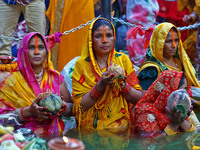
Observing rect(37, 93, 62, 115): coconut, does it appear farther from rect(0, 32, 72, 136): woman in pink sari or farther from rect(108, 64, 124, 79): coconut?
rect(108, 64, 124, 79): coconut

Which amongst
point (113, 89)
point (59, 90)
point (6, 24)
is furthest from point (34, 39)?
point (6, 24)

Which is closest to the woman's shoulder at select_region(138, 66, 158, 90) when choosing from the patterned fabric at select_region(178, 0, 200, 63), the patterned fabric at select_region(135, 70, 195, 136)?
the patterned fabric at select_region(135, 70, 195, 136)

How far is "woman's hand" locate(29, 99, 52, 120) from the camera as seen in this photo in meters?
3.41

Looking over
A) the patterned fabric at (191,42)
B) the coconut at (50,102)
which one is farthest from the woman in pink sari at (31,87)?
the patterned fabric at (191,42)

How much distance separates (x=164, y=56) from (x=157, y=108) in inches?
56.0

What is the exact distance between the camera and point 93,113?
4000 mm

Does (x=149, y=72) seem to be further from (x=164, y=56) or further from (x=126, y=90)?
(x=126, y=90)

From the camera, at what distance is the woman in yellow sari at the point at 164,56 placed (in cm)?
454

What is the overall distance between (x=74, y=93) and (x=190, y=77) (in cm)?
149

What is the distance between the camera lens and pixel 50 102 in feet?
11.3

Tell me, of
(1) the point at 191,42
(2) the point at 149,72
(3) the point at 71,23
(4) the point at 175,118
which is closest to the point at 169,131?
(4) the point at 175,118

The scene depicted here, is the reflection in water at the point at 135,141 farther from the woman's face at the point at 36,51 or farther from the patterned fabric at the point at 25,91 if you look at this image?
the woman's face at the point at 36,51

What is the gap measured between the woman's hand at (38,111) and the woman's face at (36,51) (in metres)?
0.57

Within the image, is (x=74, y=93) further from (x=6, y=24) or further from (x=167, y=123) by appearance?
(x=6, y=24)
